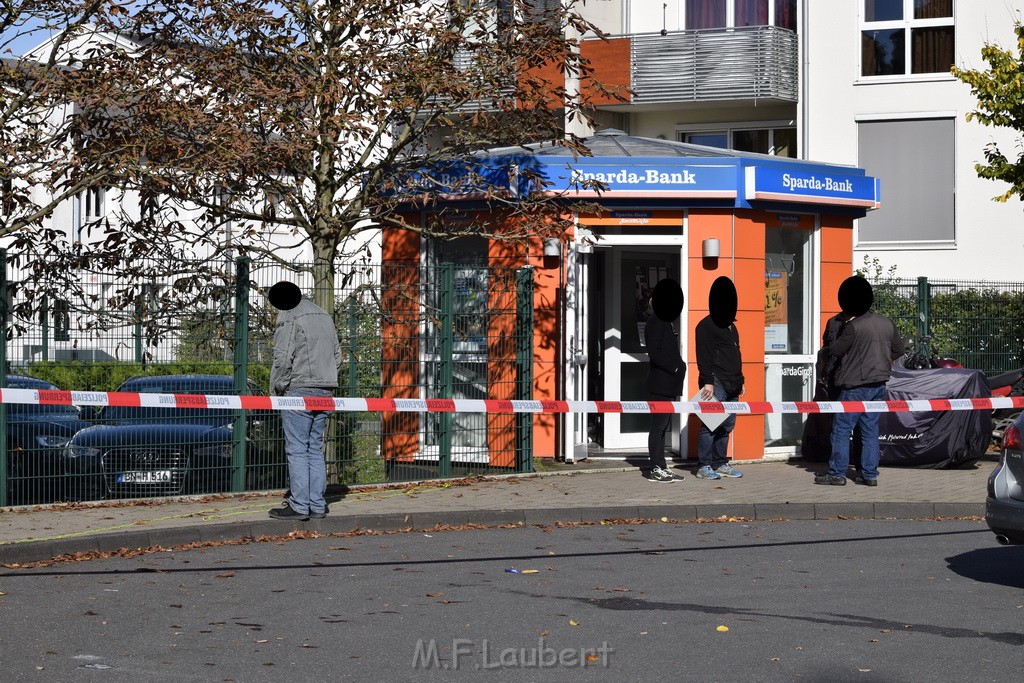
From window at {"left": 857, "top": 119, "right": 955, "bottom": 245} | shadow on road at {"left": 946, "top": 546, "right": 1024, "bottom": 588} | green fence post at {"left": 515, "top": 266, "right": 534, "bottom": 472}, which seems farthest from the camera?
window at {"left": 857, "top": 119, "right": 955, "bottom": 245}

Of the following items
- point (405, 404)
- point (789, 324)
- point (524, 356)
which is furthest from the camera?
point (789, 324)

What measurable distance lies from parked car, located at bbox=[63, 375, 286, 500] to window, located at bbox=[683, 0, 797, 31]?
1906 cm

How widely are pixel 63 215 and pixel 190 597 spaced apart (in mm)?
30264

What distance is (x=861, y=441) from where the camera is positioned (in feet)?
45.0

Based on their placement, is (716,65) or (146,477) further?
(716,65)

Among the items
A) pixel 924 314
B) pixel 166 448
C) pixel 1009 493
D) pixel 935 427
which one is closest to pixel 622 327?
pixel 935 427

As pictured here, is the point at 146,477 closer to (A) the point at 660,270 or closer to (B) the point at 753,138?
(A) the point at 660,270

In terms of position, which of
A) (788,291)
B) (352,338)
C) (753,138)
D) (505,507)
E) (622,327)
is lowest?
(505,507)

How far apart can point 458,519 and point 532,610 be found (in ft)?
12.5

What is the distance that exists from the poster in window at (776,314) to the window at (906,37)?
13.5 metres

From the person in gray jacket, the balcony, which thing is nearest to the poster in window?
the person in gray jacket

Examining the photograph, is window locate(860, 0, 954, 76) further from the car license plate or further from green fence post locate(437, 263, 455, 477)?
the car license plate

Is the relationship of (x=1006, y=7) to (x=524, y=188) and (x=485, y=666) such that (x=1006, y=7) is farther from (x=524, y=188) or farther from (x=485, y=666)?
(x=485, y=666)

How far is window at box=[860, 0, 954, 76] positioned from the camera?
28.1 meters
